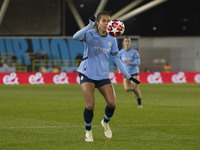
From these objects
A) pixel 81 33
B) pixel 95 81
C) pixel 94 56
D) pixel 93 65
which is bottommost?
pixel 95 81

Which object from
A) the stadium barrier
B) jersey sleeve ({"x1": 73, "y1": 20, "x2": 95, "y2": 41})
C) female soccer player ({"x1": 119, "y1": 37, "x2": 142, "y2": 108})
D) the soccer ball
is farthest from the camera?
the stadium barrier

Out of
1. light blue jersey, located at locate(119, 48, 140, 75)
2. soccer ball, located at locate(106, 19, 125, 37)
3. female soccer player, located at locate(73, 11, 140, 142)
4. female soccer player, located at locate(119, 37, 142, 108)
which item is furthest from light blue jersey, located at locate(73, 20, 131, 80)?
light blue jersey, located at locate(119, 48, 140, 75)

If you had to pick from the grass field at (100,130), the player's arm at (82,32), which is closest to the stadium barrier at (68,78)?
the grass field at (100,130)

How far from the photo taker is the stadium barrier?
3538cm

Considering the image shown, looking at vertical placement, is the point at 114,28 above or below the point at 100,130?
above

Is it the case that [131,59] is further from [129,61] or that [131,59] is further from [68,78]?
[68,78]

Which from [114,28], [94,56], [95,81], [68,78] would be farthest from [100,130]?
[68,78]

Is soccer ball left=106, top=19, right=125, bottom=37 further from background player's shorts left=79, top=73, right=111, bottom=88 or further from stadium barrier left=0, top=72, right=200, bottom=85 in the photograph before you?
stadium barrier left=0, top=72, right=200, bottom=85

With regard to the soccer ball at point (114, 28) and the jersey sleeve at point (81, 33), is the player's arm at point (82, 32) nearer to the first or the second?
the jersey sleeve at point (81, 33)

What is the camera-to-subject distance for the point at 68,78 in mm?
36531

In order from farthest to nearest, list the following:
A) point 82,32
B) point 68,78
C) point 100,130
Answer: point 68,78
point 100,130
point 82,32

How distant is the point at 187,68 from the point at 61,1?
1467 centimetres

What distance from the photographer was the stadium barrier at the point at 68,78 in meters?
35.4

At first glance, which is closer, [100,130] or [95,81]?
[95,81]
